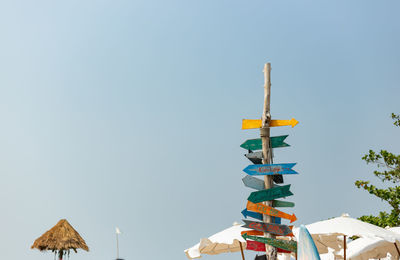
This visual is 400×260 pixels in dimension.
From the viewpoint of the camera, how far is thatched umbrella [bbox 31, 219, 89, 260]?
1381 cm

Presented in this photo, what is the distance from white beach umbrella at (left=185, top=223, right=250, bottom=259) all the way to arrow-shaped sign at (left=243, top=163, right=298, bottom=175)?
4331 mm

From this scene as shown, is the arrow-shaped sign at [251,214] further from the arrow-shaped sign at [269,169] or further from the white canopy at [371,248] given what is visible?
the white canopy at [371,248]

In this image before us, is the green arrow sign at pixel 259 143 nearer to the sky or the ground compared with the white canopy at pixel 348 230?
nearer to the sky

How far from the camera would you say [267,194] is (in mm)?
8391

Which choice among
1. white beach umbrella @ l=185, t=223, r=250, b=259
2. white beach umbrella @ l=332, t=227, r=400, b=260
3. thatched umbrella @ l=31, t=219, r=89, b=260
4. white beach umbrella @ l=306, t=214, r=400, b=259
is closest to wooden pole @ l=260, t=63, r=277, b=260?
white beach umbrella @ l=306, t=214, r=400, b=259

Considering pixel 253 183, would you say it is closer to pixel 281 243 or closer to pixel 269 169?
pixel 269 169

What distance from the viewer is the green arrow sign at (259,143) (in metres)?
8.63

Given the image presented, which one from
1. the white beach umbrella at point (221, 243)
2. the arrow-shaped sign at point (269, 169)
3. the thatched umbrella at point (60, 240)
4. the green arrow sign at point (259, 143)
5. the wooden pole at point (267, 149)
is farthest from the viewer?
the thatched umbrella at point (60, 240)

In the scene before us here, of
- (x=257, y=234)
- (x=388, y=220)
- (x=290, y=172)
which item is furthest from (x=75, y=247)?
(x=388, y=220)

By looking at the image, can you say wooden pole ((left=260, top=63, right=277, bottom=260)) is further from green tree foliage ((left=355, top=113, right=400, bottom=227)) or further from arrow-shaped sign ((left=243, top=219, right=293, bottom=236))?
green tree foliage ((left=355, top=113, right=400, bottom=227))

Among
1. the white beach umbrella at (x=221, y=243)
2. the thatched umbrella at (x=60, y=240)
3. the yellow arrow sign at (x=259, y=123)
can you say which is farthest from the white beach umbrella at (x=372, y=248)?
the thatched umbrella at (x=60, y=240)

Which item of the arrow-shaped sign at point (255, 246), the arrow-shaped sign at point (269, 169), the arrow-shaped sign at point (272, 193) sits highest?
the arrow-shaped sign at point (269, 169)

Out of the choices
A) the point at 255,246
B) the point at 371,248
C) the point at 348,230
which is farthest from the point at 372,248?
the point at 255,246

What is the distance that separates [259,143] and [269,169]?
1.82ft
